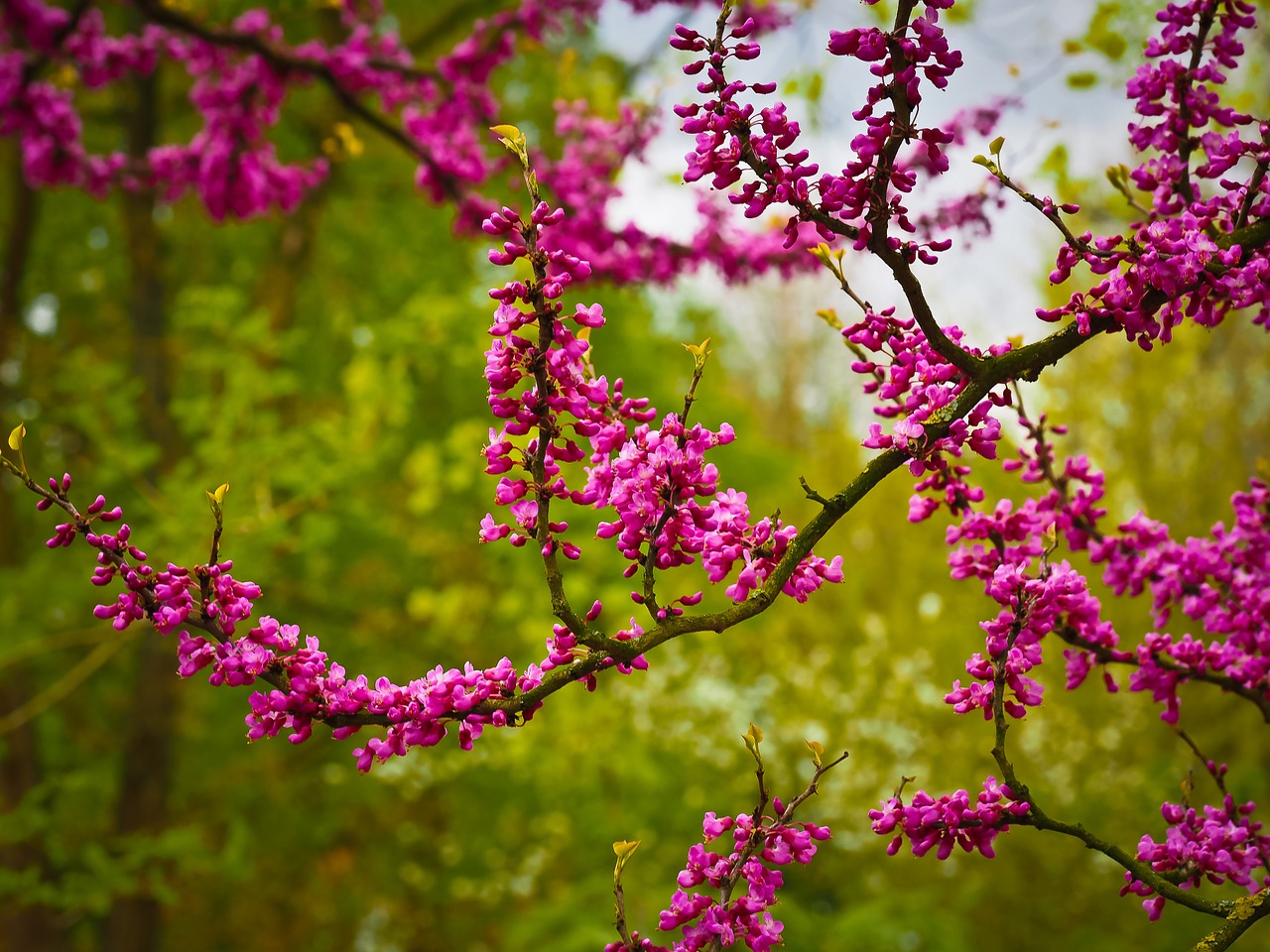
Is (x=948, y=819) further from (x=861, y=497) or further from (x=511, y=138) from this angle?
(x=511, y=138)

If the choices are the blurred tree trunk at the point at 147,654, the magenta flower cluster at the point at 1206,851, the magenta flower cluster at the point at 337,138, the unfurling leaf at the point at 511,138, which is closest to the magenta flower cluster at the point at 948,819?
the magenta flower cluster at the point at 1206,851

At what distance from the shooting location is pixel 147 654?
24.7 feet

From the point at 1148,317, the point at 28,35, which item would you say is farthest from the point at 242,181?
the point at 1148,317

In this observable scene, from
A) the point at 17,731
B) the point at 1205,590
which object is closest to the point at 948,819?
the point at 1205,590

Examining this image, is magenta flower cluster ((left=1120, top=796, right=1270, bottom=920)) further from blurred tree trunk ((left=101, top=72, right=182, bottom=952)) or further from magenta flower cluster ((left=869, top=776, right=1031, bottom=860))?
blurred tree trunk ((left=101, top=72, right=182, bottom=952))

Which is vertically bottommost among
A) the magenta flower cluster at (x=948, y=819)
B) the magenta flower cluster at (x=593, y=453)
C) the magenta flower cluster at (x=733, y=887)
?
the magenta flower cluster at (x=733, y=887)

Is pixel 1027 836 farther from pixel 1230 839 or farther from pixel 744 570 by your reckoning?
A: pixel 744 570

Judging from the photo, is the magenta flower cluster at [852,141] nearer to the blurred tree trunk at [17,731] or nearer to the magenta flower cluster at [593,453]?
the magenta flower cluster at [593,453]

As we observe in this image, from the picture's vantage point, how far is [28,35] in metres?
4.80

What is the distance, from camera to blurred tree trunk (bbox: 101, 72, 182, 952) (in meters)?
7.32

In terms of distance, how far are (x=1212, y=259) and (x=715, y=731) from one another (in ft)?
27.0

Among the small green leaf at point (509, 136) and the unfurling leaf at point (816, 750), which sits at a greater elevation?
the small green leaf at point (509, 136)

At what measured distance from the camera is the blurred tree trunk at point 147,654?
732 centimetres

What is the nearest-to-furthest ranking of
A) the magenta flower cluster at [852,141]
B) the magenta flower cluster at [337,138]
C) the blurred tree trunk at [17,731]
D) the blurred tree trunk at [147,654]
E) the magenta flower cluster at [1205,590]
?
the magenta flower cluster at [852,141] < the magenta flower cluster at [1205,590] < the magenta flower cluster at [337,138] < the blurred tree trunk at [17,731] < the blurred tree trunk at [147,654]
